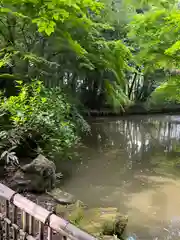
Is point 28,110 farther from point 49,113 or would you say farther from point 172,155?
point 172,155

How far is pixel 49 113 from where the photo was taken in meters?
4.80

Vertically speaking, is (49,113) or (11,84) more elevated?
(11,84)

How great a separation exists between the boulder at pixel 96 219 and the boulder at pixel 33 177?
56 centimetres

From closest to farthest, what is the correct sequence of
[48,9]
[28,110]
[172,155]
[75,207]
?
[75,207] < [28,110] < [48,9] < [172,155]

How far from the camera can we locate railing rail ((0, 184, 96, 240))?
5.14 ft

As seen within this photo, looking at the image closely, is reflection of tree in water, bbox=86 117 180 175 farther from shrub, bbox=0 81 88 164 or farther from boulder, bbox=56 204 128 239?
boulder, bbox=56 204 128 239

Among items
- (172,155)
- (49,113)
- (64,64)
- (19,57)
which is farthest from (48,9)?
(172,155)

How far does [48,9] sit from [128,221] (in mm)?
3664

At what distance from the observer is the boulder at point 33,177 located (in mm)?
4273

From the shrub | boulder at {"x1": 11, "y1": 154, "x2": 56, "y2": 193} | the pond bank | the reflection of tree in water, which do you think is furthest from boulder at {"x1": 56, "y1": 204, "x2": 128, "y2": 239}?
the pond bank

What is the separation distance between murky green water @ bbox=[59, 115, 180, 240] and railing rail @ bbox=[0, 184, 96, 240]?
6.65ft

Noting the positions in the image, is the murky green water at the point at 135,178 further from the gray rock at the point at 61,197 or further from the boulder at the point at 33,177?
the boulder at the point at 33,177

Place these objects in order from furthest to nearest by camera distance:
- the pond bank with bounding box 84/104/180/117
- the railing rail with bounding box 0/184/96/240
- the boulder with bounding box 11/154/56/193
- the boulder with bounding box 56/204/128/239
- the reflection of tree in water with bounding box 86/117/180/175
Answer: the pond bank with bounding box 84/104/180/117, the reflection of tree in water with bounding box 86/117/180/175, the boulder with bounding box 11/154/56/193, the boulder with bounding box 56/204/128/239, the railing rail with bounding box 0/184/96/240

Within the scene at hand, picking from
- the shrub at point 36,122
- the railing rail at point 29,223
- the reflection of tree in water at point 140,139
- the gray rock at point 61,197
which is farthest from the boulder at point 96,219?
the reflection of tree in water at point 140,139
